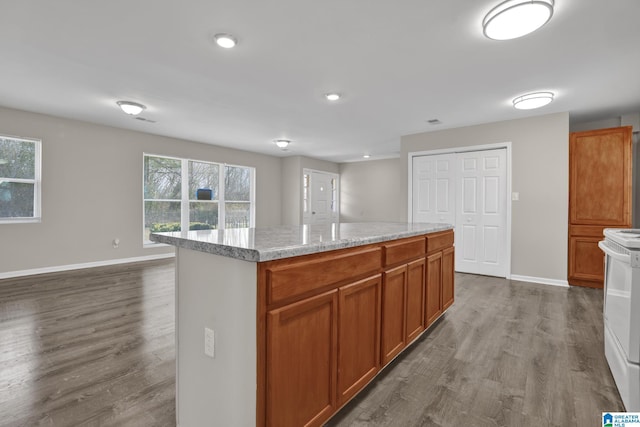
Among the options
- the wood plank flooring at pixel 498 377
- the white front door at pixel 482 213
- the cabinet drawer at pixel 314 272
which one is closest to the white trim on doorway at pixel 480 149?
the white front door at pixel 482 213

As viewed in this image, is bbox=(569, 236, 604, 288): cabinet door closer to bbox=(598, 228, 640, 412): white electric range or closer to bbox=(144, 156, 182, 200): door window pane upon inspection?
bbox=(598, 228, 640, 412): white electric range

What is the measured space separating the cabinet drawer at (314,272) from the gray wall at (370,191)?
728 cm

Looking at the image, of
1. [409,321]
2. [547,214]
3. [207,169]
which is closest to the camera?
[409,321]

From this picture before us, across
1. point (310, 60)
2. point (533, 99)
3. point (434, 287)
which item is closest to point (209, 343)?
point (434, 287)

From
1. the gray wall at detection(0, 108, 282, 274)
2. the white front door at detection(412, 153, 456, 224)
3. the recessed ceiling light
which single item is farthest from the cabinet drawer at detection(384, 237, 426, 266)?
the gray wall at detection(0, 108, 282, 274)

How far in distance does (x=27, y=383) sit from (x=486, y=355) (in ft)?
9.81

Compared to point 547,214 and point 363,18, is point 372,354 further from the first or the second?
point 547,214

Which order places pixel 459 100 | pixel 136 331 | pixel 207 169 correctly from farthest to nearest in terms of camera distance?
pixel 207 169
pixel 459 100
pixel 136 331

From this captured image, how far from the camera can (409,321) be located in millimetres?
2152

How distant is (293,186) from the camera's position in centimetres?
823

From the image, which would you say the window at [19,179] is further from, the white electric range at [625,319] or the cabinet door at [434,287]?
the white electric range at [625,319]

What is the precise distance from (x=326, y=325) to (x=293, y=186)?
7008mm

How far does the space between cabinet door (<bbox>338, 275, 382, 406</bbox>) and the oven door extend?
1252 mm

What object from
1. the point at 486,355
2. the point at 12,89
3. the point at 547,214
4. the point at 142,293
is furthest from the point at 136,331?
the point at 547,214
